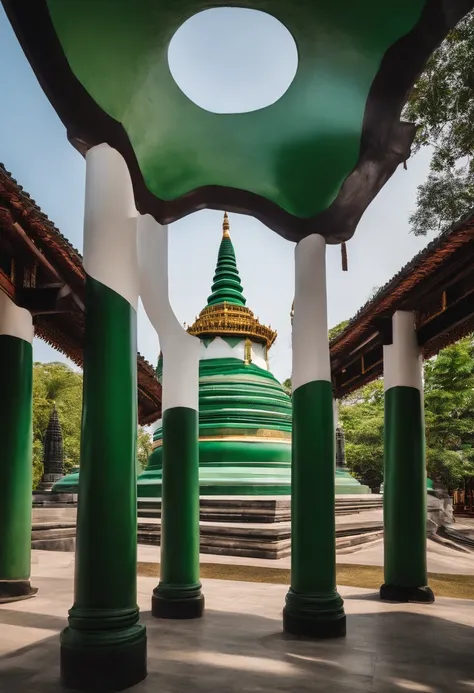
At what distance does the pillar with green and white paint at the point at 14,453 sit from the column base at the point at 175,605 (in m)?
2.25

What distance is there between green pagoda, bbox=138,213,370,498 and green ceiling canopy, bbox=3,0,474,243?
9.48m

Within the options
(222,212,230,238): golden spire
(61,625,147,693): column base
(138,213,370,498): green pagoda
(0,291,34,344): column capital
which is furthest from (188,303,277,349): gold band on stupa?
(61,625,147,693): column base

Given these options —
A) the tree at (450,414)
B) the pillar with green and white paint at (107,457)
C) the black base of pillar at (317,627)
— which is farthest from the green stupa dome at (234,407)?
the pillar with green and white paint at (107,457)

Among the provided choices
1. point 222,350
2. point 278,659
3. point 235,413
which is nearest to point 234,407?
point 235,413

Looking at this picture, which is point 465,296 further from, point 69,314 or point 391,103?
point 69,314

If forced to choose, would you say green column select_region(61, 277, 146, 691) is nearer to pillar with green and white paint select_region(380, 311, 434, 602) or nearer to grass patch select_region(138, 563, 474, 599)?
pillar with green and white paint select_region(380, 311, 434, 602)

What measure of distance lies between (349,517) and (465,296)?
34.8 feet

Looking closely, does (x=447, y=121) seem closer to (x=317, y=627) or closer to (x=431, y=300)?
(x=431, y=300)

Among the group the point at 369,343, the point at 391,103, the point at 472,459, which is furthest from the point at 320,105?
the point at 472,459

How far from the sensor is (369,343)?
9766 millimetres

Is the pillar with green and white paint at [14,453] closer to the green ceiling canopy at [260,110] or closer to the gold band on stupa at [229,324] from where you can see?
the green ceiling canopy at [260,110]

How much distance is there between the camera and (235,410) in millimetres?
21078

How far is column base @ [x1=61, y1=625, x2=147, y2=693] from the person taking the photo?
4.58 metres

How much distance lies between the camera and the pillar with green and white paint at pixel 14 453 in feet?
27.0
